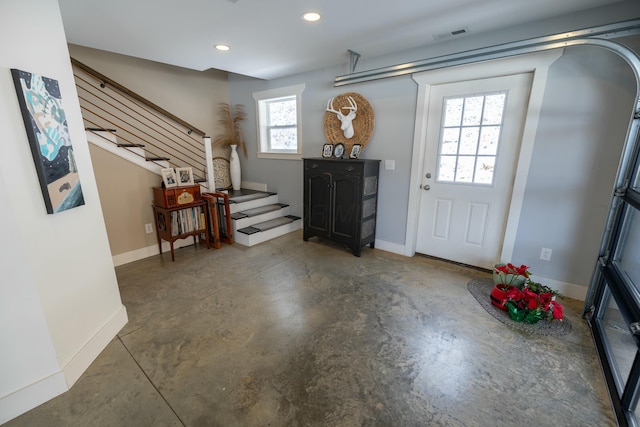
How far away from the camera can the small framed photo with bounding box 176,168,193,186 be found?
129 inches

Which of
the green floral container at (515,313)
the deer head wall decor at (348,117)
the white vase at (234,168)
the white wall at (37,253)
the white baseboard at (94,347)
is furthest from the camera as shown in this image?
the white vase at (234,168)

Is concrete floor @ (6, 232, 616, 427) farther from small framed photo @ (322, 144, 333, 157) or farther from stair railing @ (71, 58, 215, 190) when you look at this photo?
stair railing @ (71, 58, 215, 190)

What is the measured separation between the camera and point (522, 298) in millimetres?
2152

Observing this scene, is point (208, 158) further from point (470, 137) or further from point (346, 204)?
point (470, 137)

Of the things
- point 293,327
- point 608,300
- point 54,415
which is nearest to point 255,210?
point 293,327

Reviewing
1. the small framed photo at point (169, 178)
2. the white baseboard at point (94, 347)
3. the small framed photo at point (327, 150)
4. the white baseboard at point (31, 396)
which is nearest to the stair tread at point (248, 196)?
the small framed photo at point (169, 178)

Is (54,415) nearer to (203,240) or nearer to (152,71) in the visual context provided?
(203,240)

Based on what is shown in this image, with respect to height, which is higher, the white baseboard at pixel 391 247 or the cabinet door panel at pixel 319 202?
the cabinet door panel at pixel 319 202

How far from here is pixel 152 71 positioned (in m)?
3.83

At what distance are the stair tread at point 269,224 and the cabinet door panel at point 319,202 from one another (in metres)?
0.58

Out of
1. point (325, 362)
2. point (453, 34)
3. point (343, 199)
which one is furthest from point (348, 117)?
point (325, 362)

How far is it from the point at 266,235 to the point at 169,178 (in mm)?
1408

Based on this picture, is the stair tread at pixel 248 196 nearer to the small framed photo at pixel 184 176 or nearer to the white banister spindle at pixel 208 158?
the white banister spindle at pixel 208 158

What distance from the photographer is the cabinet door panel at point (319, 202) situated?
3.40 m
